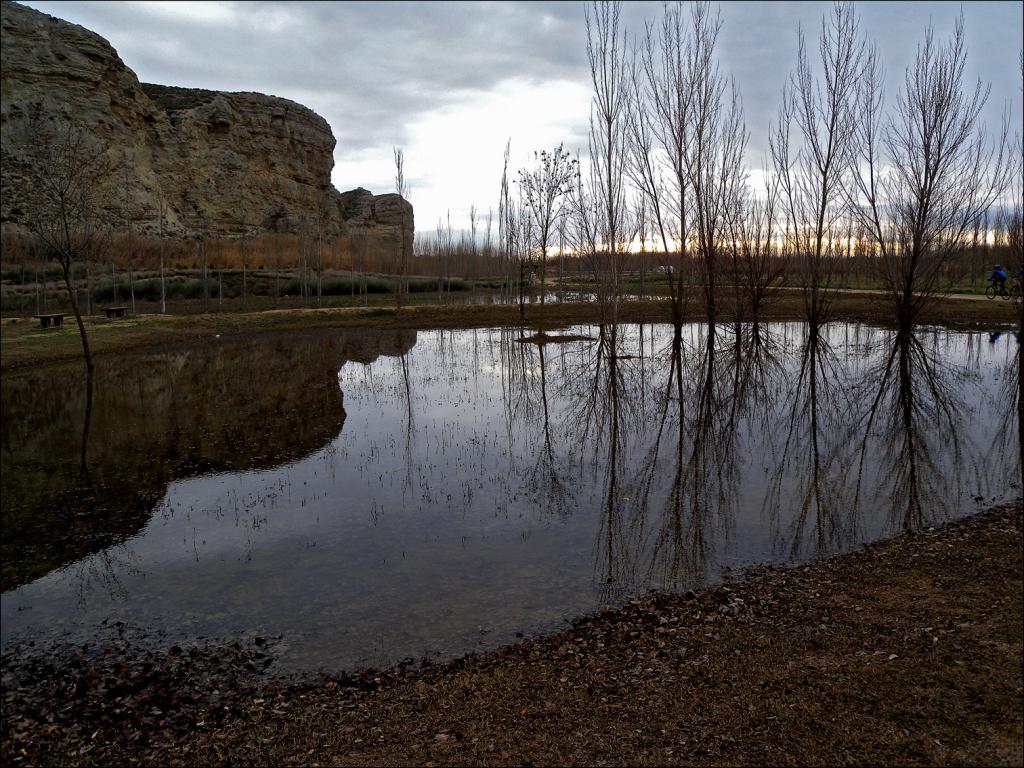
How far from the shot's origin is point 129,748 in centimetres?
454

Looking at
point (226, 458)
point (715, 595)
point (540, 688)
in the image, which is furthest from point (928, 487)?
point (226, 458)

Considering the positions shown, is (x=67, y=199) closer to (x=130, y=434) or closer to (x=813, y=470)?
(x=130, y=434)

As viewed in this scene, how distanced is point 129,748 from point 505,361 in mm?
18657

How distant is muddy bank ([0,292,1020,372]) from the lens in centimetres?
2411

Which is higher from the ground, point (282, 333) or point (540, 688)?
point (282, 333)

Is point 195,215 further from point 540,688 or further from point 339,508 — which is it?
point 540,688

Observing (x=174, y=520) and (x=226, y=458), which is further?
(x=226, y=458)

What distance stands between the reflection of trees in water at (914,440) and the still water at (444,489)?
0.19ft

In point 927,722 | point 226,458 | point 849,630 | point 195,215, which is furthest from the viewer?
point 195,215

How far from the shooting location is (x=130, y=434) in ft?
44.3

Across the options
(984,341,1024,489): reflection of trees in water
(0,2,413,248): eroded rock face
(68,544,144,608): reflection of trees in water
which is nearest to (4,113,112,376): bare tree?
(0,2,413,248): eroded rock face

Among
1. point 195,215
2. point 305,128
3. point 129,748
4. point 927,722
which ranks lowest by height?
point 129,748

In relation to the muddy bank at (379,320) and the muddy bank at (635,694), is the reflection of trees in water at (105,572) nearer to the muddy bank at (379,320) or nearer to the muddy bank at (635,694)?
the muddy bank at (635,694)

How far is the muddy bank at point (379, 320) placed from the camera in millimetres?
24109
